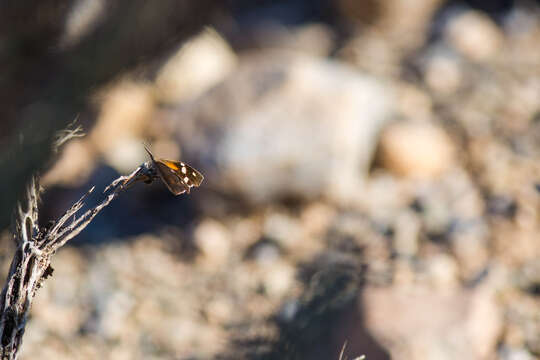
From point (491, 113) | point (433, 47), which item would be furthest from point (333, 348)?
point (433, 47)

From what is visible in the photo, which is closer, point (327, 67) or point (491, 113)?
point (327, 67)

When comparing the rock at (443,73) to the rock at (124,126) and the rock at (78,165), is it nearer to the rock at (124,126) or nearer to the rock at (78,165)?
the rock at (124,126)

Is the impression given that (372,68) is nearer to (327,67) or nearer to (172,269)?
(327,67)

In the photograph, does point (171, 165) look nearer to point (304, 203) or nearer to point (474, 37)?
point (304, 203)

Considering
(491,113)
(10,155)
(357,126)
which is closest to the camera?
(10,155)

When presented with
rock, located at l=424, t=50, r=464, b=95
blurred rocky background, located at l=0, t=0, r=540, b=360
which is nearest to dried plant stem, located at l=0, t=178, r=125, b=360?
blurred rocky background, located at l=0, t=0, r=540, b=360

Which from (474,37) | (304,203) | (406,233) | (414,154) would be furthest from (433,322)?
(474,37)

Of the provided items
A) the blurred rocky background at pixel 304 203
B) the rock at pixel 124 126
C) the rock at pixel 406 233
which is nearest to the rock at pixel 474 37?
the blurred rocky background at pixel 304 203

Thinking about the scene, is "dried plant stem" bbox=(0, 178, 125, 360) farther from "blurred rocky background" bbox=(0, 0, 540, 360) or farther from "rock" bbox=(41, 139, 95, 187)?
"rock" bbox=(41, 139, 95, 187)
